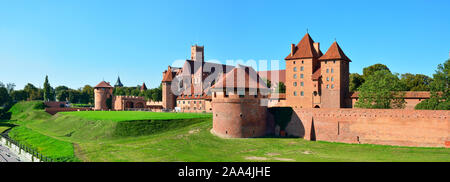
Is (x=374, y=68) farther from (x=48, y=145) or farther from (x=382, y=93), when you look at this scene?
(x=48, y=145)

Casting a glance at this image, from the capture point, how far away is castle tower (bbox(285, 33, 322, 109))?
177ft

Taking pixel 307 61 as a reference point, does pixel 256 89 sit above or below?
below

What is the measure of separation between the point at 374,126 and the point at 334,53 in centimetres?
1842

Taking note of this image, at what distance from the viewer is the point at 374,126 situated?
36188 mm

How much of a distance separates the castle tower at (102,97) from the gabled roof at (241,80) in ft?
169

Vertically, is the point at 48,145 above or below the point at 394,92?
below

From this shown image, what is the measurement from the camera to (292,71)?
184 feet

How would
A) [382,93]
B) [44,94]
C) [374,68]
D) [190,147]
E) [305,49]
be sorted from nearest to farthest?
[190,147], [382,93], [305,49], [374,68], [44,94]

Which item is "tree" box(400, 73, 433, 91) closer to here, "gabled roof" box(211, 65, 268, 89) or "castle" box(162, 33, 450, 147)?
"castle" box(162, 33, 450, 147)

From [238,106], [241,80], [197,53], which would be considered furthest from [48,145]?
[197,53]
